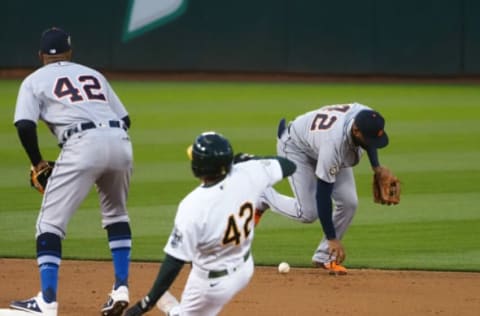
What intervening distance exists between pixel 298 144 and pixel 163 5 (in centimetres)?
1702

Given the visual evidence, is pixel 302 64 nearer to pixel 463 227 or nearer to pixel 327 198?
pixel 463 227

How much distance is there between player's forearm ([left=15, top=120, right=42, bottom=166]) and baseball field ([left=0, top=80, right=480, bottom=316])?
1.05m

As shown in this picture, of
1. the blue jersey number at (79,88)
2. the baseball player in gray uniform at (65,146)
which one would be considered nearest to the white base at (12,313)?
the baseball player in gray uniform at (65,146)

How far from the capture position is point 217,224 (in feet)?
18.9

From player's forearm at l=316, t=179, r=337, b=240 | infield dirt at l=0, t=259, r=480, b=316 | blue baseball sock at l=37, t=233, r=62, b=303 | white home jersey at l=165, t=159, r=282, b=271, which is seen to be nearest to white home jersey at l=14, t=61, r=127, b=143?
blue baseball sock at l=37, t=233, r=62, b=303

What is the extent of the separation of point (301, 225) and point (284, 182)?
247 centimetres

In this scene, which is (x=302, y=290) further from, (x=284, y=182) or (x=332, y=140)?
(x=284, y=182)

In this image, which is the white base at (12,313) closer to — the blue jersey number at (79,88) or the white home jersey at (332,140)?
the blue jersey number at (79,88)

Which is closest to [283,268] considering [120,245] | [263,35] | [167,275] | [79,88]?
[120,245]

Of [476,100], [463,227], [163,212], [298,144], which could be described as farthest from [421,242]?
[476,100]

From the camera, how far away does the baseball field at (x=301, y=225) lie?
8109 mm

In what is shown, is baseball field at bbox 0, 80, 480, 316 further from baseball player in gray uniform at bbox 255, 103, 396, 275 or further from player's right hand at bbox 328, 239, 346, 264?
baseball player in gray uniform at bbox 255, 103, 396, 275

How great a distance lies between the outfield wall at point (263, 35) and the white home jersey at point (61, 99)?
18325 mm

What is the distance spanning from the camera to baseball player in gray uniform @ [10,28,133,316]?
23.6ft
